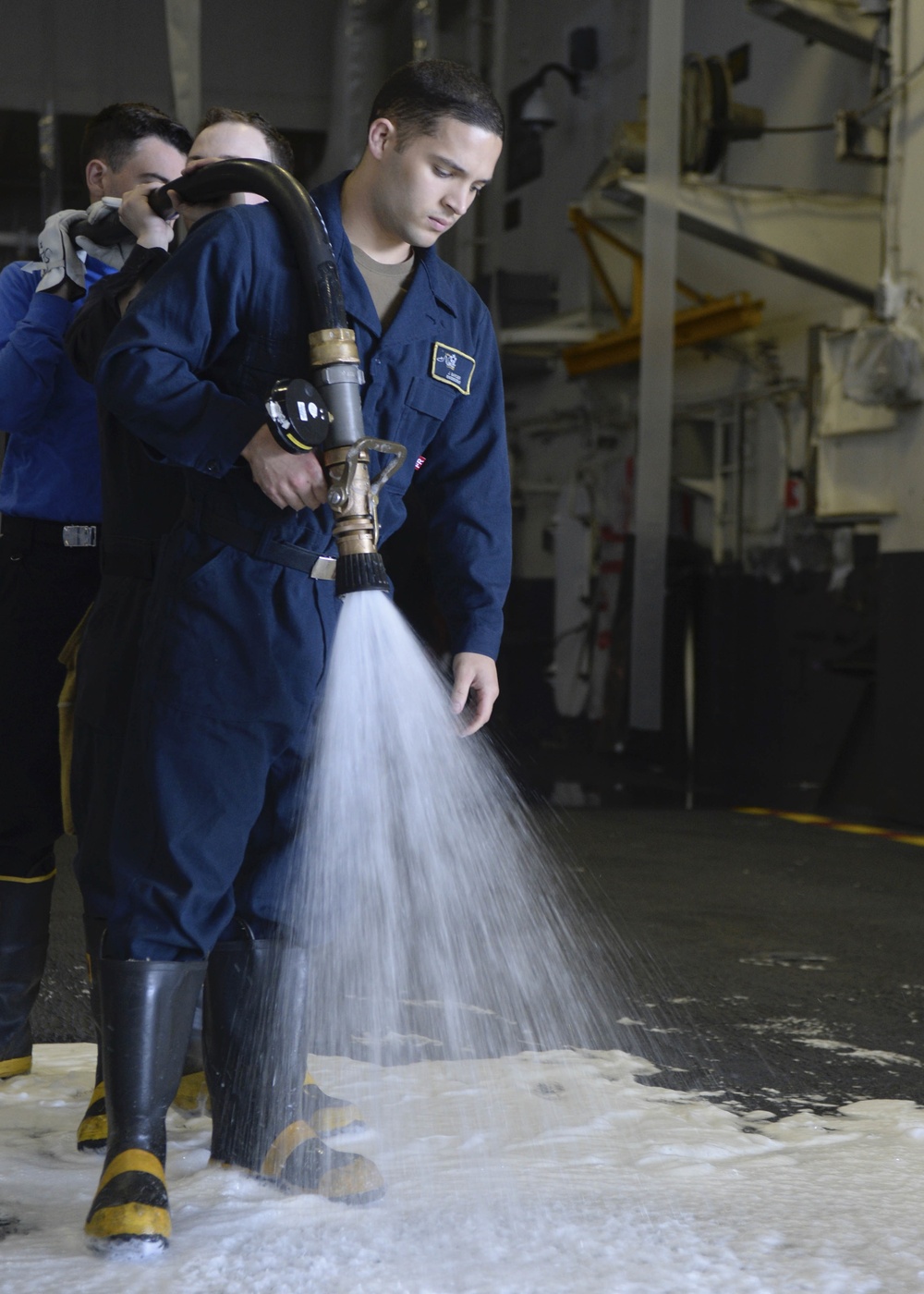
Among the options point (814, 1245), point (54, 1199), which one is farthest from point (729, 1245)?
point (54, 1199)

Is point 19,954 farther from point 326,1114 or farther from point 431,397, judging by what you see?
point 431,397

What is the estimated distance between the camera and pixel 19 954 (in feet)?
8.61


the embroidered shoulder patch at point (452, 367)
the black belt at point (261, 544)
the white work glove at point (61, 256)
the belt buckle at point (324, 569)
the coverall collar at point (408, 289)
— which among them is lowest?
the belt buckle at point (324, 569)

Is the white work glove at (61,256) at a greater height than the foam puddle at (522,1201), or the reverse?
the white work glove at (61,256)

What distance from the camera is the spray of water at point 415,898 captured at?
2.09 metres

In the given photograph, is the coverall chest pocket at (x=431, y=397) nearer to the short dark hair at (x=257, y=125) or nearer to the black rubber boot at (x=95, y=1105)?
the short dark hair at (x=257, y=125)

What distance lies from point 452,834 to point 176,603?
94 centimetres

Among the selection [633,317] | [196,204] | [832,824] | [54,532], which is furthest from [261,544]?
[633,317]

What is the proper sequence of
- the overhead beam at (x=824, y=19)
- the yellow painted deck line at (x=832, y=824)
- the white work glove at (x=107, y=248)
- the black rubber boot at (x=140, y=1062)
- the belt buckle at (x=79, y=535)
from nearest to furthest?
the black rubber boot at (x=140, y=1062)
the white work glove at (x=107, y=248)
the belt buckle at (x=79, y=535)
the yellow painted deck line at (x=832, y=824)
the overhead beam at (x=824, y=19)

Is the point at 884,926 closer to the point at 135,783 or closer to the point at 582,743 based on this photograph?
the point at 135,783

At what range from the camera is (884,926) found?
14.8 feet

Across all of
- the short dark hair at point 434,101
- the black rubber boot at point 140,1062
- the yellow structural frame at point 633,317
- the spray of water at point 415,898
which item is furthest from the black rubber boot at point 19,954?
the yellow structural frame at point 633,317

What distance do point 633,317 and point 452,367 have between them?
843 centimetres

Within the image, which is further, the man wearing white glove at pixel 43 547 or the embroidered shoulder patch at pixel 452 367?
the man wearing white glove at pixel 43 547
